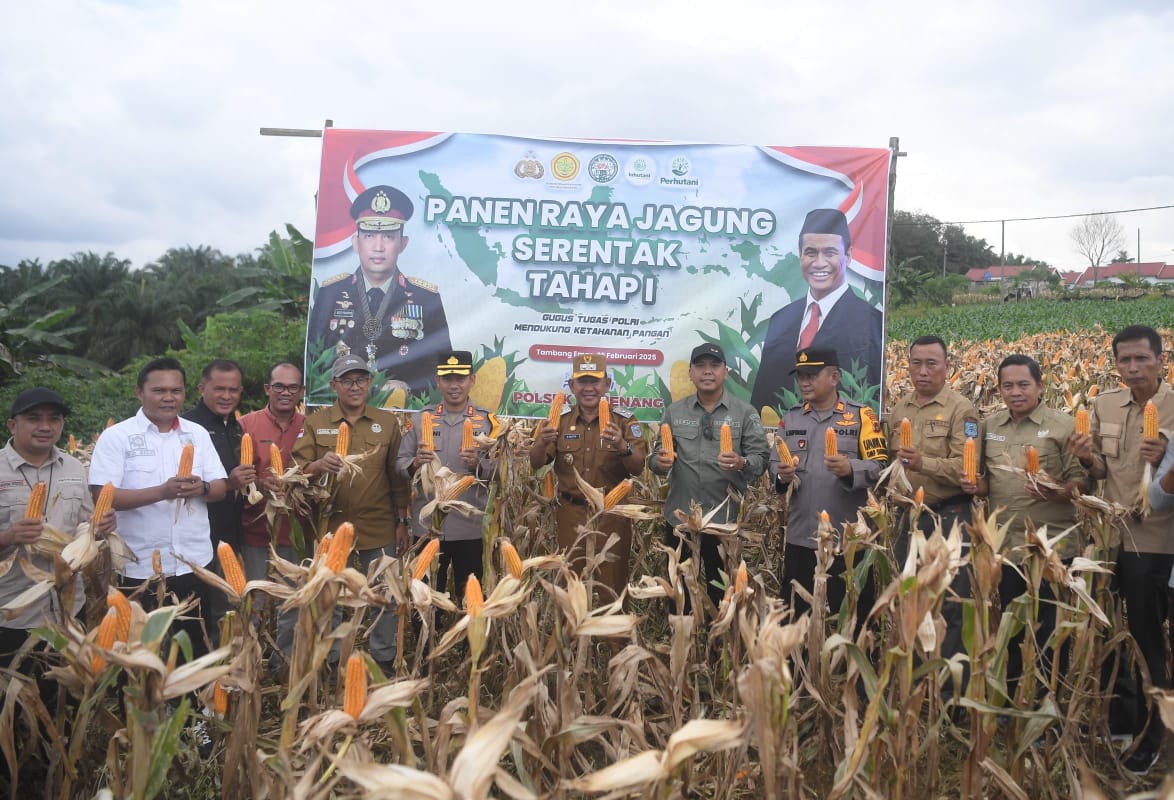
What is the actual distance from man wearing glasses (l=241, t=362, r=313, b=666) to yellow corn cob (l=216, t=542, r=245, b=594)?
1604 mm

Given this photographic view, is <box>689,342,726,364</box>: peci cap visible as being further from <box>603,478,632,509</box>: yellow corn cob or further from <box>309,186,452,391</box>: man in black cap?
<box>309,186,452,391</box>: man in black cap

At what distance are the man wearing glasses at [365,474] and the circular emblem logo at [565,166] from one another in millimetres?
1907

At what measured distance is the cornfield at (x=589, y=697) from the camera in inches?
80.4

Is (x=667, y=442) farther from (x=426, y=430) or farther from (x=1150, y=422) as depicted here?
(x=1150, y=422)

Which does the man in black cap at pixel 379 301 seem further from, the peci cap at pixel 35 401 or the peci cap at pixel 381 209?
the peci cap at pixel 35 401

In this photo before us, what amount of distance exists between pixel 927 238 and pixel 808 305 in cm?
5379

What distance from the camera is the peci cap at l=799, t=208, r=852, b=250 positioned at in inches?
207

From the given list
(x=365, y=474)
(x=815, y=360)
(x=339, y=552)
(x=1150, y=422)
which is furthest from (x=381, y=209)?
(x=1150, y=422)

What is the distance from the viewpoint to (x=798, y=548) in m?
4.18

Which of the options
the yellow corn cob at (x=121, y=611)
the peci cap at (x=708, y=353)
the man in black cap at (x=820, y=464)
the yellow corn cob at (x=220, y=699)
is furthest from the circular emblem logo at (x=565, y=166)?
the yellow corn cob at (x=121, y=611)

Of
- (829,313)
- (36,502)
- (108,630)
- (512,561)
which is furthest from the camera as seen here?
(829,313)

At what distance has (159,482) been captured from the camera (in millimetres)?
3600

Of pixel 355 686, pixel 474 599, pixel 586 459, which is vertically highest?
pixel 586 459

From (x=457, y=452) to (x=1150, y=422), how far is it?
10.6 feet
